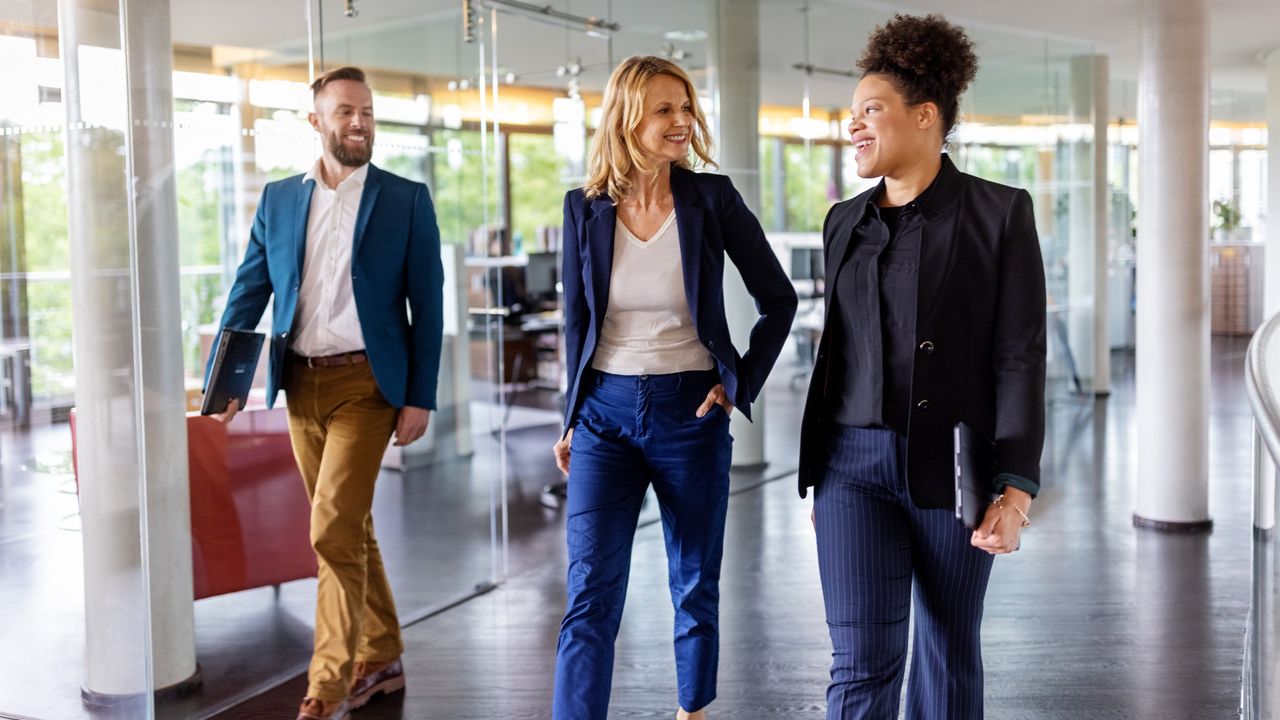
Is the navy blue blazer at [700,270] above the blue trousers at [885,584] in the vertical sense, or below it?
above

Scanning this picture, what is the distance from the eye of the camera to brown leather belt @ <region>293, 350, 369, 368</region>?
3584mm

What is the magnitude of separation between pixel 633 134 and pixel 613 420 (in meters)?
0.67

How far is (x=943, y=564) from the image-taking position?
93.0 inches

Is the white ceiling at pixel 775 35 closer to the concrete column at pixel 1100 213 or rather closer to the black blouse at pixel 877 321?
the concrete column at pixel 1100 213

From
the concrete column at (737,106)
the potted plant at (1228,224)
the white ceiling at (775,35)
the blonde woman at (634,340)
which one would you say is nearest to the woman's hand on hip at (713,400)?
the blonde woman at (634,340)

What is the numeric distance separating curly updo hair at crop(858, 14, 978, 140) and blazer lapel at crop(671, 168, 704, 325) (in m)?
0.69

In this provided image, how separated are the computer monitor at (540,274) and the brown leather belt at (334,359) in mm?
5571

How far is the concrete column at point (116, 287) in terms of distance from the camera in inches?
131

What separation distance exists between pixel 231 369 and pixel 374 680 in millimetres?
1068

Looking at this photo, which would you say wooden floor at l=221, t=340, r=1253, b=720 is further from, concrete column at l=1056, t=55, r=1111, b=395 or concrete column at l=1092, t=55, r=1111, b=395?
concrete column at l=1092, t=55, r=1111, b=395

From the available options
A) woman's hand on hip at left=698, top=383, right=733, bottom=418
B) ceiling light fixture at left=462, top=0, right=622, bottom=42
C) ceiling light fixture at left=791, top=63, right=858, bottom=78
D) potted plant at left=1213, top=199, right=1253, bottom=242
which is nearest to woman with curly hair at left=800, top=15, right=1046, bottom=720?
woman's hand on hip at left=698, top=383, right=733, bottom=418

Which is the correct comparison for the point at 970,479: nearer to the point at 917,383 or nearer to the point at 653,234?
the point at 917,383

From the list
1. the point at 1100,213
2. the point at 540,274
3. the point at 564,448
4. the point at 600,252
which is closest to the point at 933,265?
the point at 600,252

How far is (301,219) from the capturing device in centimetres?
360
